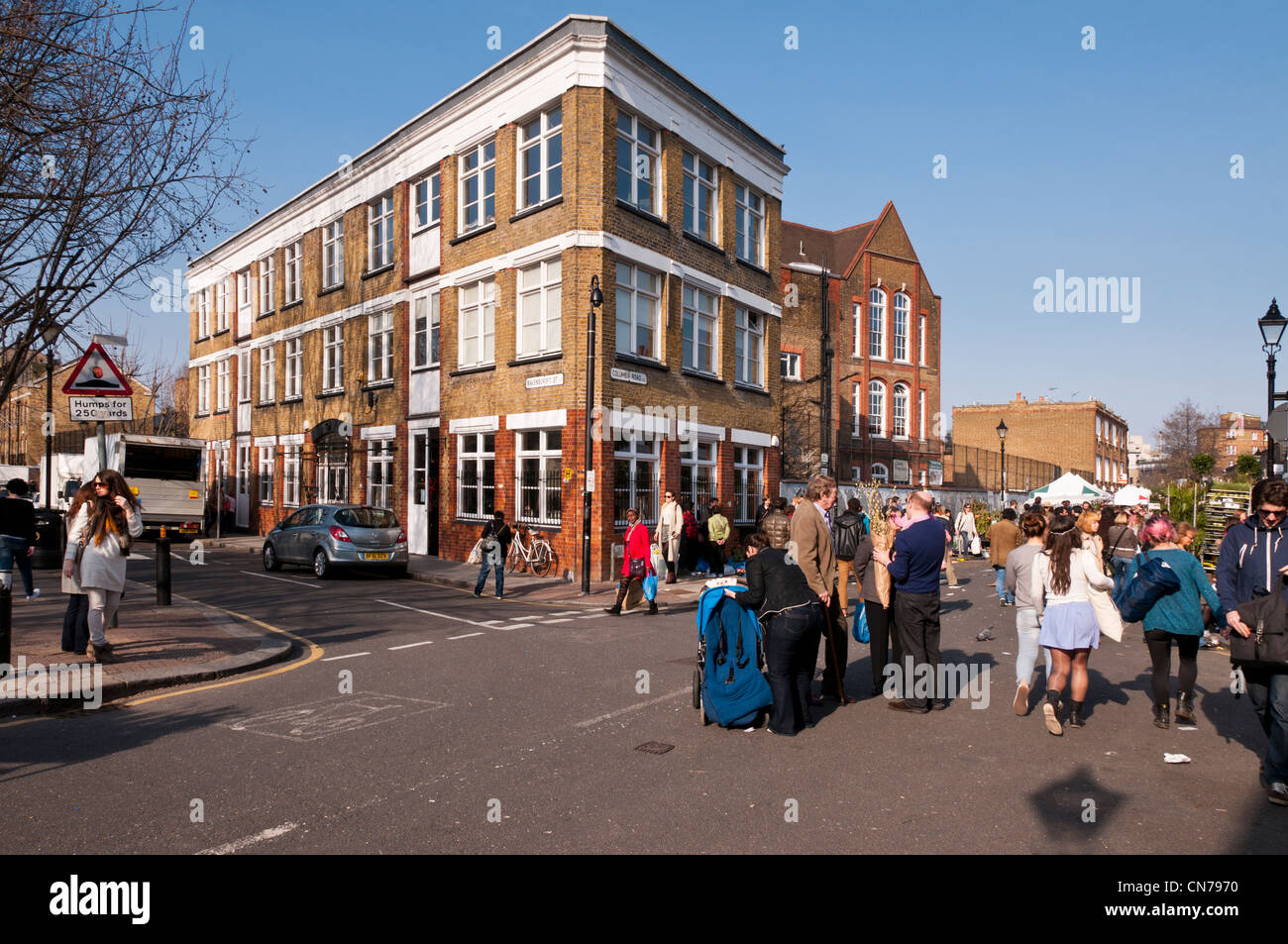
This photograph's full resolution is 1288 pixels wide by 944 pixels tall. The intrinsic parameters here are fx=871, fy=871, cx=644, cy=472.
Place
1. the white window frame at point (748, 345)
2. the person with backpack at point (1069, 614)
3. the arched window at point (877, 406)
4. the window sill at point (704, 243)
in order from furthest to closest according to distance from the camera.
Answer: the arched window at point (877, 406)
the white window frame at point (748, 345)
the window sill at point (704, 243)
the person with backpack at point (1069, 614)

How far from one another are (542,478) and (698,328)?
5.88 meters

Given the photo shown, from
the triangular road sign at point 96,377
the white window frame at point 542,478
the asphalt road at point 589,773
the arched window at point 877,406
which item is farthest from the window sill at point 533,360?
the arched window at point 877,406

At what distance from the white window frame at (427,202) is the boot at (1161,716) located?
67.4ft

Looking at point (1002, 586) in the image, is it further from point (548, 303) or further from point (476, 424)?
point (476, 424)

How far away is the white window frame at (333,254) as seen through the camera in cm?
2791

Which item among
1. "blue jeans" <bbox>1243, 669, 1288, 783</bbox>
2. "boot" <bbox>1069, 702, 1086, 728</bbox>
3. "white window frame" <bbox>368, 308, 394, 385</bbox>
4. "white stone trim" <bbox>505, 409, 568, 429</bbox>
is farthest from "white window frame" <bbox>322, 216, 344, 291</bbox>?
"blue jeans" <bbox>1243, 669, 1288, 783</bbox>

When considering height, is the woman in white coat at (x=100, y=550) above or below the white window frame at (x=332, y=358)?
below

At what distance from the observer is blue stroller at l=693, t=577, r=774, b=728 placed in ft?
22.1

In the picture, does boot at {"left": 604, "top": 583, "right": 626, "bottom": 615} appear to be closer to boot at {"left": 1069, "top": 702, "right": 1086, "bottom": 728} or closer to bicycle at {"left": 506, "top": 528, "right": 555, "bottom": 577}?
bicycle at {"left": 506, "top": 528, "right": 555, "bottom": 577}

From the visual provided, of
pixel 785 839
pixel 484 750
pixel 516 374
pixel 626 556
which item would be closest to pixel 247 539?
pixel 516 374

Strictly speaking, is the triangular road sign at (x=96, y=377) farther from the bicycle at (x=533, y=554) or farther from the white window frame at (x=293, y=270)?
the white window frame at (x=293, y=270)

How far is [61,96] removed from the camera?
9023 mm
